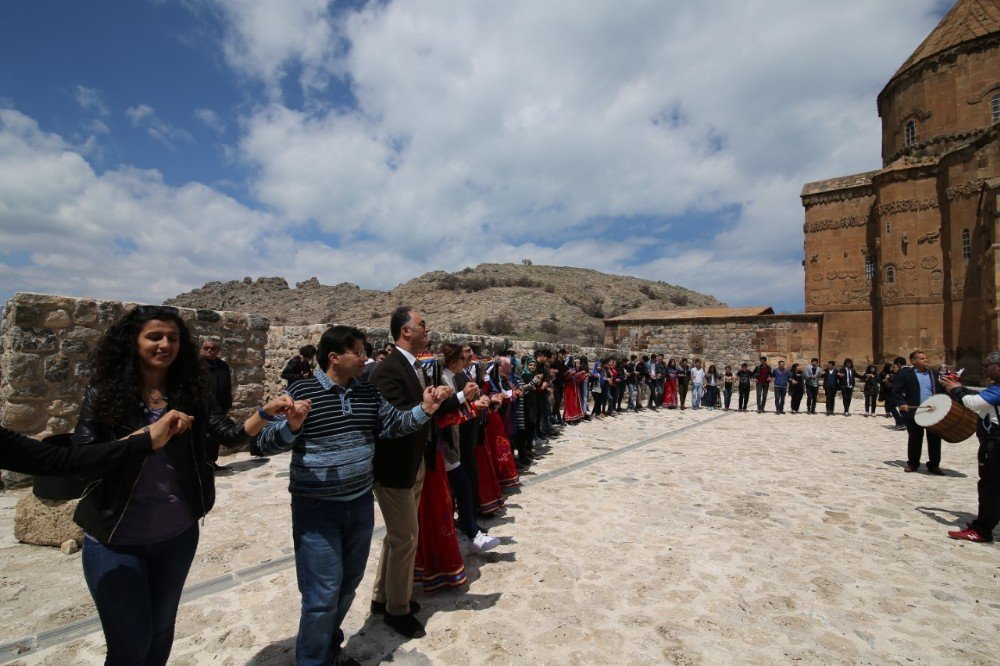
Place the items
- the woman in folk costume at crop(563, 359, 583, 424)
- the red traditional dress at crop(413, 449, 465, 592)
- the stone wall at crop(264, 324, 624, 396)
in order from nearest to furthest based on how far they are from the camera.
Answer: the red traditional dress at crop(413, 449, 465, 592) < the stone wall at crop(264, 324, 624, 396) < the woman in folk costume at crop(563, 359, 583, 424)

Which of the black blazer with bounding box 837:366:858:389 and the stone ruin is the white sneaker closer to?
the stone ruin

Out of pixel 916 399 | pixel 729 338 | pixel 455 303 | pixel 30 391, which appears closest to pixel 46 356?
pixel 30 391

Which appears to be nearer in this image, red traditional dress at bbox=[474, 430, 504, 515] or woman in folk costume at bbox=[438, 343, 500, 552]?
woman in folk costume at bbox=[438, 343, 500, 552]

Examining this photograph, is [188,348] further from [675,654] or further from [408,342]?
[675,654]

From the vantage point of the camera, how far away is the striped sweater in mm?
2326

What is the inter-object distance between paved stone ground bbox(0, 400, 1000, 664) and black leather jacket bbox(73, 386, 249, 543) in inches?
51.1

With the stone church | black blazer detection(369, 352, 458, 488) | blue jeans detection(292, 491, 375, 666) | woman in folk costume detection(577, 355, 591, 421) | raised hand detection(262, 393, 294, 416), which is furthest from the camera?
the stone church

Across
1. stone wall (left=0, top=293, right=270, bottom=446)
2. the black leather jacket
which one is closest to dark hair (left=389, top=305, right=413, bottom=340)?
the black leather jacket

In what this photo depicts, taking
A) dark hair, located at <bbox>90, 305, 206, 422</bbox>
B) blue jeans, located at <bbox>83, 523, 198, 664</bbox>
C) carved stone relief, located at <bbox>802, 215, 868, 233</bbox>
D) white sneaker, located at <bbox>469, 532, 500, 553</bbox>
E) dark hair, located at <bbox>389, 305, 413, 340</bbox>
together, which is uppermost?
carved stone relief, located at <bbox>802, 215, 868, 233</bbox>

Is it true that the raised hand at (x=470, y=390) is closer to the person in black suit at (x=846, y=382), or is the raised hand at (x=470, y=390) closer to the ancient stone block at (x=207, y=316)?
the ancient stone block at (x=207, y=316)

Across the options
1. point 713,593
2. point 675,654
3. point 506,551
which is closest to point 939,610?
point 713,593

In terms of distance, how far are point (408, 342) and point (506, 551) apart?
2.16 m

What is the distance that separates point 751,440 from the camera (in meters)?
9.62

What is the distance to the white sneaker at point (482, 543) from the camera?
4.00m
